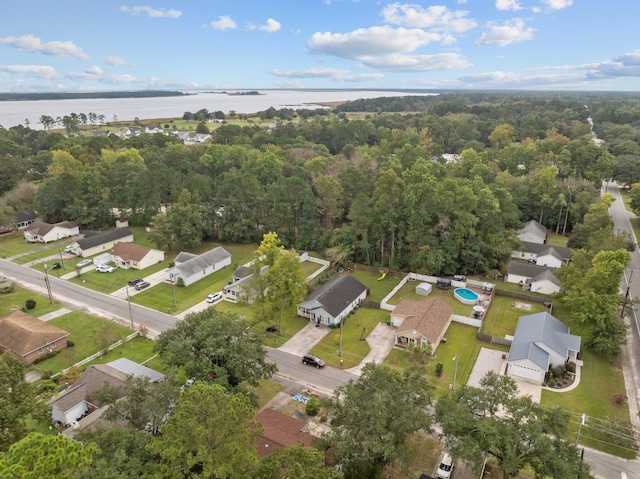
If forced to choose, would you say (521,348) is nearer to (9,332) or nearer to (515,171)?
(9,332)

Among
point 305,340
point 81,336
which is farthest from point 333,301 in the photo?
point 81,336

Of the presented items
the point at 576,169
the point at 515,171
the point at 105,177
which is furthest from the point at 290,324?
the point at 576,169

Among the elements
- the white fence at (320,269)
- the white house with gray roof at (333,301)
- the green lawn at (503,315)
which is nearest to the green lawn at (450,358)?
the green lawn at (503,315)

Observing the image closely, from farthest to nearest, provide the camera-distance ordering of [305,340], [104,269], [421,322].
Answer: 1. [104,269]
2. [305,340]
3. [421,322]

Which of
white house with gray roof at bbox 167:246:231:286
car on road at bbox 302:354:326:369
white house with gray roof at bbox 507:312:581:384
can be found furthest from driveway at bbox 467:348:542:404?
white house with gray roof at bbox 167:246:231:286

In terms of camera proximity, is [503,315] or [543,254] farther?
[543,254]

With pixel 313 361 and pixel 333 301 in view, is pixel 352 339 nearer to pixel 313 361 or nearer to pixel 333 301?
pixel 333 301

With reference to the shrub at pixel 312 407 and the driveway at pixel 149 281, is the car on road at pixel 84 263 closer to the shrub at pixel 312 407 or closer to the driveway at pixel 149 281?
the driveway at pixel 149 281
